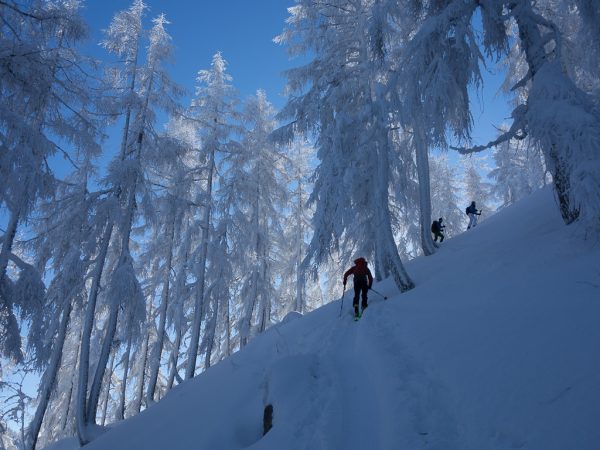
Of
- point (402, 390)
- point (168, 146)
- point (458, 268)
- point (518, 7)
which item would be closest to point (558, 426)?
point (402, 390)

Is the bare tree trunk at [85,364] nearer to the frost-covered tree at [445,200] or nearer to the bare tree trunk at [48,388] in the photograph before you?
the bare tree trunk at [48,388]

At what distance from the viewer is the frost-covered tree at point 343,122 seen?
9602mm

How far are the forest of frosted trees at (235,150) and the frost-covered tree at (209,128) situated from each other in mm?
98

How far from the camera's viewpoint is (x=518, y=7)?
635 cm

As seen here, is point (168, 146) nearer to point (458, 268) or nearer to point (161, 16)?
point (161, 16)

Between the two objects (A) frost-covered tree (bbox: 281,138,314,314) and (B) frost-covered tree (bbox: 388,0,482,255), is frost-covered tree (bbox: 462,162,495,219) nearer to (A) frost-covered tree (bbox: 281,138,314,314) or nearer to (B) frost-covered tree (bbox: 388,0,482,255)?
(A) frost-covered tree (bbox: 281,138,314,314)

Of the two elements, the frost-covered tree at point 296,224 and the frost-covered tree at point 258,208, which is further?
the frost-covered tree at point 296,224

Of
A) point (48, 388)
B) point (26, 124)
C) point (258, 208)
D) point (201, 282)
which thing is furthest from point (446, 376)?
point (258, 208)

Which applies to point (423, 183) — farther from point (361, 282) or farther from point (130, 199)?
point (130, 199)

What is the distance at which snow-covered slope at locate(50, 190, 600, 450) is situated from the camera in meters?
3.07

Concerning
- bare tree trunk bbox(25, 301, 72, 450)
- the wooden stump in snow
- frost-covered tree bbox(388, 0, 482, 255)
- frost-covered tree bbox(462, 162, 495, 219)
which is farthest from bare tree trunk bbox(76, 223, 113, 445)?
frost-covered tree bbox(462, 162, 495, 219)

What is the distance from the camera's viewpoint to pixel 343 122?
1020cm

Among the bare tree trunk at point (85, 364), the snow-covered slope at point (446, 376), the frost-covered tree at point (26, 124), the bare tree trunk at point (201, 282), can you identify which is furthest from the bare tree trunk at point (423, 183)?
the bare tree trunk at point (85, 364)

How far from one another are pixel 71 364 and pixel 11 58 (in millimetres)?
23664
